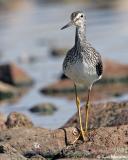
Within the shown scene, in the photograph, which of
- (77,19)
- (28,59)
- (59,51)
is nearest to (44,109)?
(77,19)

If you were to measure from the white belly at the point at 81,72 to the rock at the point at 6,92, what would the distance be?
23.3 feet

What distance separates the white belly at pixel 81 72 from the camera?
10148 mm

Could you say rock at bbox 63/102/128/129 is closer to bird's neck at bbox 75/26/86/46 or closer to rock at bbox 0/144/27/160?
bird's neck at bbox 75/26/86/46

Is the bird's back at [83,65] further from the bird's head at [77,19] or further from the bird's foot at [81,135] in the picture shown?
the bird's foot at [81,135]

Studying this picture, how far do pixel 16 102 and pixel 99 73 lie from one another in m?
6.60

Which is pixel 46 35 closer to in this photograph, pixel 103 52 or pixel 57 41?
pixel 57 41

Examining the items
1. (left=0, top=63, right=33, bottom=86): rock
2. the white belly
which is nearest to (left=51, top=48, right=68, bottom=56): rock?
(left=0, top=63, right=33, bottom=86): rock

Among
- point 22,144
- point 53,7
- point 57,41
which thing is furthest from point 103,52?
point 22,144

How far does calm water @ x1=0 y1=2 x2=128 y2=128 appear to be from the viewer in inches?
649

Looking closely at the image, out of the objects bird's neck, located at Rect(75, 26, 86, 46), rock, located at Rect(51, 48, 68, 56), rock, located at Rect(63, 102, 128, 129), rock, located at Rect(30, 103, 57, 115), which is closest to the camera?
bird's neck, located at Rect(75, 26, 86, 46)

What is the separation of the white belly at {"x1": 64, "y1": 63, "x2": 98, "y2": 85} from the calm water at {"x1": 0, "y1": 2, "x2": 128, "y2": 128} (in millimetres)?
3532

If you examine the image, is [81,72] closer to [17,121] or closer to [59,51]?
[17,121]

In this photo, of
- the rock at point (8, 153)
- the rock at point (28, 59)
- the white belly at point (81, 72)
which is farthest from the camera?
the rock at point (28, 59)

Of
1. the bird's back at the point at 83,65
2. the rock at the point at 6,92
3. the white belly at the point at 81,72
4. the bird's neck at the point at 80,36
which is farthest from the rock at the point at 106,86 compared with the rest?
the white belly at the point at 81,72
